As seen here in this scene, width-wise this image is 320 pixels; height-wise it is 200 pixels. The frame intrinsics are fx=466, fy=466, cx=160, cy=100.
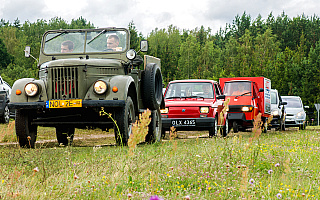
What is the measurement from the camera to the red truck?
60.1 ft

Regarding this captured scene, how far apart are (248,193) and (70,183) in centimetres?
174

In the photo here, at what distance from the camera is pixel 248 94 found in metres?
18.9

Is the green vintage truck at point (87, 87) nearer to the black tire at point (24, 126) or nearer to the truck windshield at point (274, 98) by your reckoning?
the black tire at point (24, 126)

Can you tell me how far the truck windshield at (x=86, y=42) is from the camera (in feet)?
35.0

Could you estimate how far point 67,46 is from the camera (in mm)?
10781

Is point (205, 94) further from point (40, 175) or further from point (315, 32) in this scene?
point (315, 32)

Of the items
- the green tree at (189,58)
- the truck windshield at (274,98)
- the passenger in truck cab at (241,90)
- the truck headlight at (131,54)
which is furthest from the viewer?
the green tree at (189,58)

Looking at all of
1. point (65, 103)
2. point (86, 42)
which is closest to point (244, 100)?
point (86, 42)

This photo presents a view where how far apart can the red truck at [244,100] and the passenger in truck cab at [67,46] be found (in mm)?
9054

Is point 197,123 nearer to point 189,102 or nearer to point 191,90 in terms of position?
point 189,102

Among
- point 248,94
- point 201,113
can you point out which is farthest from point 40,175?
point 248,94

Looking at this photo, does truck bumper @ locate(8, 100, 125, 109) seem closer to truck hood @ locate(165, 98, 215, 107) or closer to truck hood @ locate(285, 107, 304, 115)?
truck hood @ locate(165, 98, 215, 107)

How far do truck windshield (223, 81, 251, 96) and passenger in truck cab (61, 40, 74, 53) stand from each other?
9766 mm


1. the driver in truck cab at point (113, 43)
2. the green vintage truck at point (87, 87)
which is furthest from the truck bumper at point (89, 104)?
the driver in truck cab at point (113, 43)
